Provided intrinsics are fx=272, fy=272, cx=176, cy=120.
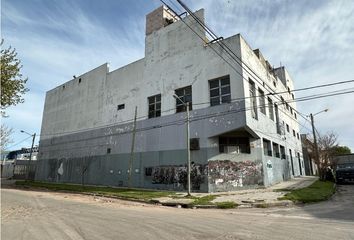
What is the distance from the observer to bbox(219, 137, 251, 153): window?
21.8 m

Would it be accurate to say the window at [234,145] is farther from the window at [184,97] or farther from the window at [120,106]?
the window at [120,106]

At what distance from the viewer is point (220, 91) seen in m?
22.1

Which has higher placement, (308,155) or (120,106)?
(120,106)

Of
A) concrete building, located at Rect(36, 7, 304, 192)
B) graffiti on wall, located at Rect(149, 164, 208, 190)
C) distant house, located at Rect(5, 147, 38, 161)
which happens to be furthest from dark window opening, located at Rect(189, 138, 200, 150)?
distant house, located at Rect(5, 147, 38, 161)

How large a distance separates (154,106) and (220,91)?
7208 millimetres

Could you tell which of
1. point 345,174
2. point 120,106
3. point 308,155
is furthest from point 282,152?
point 308,155

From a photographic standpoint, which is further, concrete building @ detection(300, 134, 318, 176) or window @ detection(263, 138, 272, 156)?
concrete building @ detection(300, 134, 318, 176)

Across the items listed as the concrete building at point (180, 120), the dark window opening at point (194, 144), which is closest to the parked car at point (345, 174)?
the concrete building at point (180, 120)

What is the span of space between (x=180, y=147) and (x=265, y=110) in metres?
9.45

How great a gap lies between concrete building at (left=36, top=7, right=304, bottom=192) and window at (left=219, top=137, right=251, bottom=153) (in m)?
0.08

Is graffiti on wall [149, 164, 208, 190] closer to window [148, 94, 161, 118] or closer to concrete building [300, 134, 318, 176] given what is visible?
window [148, 94, 161, 118]

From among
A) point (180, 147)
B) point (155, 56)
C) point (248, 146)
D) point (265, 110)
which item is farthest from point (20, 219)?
point (265, 110)

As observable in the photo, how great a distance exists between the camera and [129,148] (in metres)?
27.3

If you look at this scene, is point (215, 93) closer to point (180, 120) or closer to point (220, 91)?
point (220, 91)
